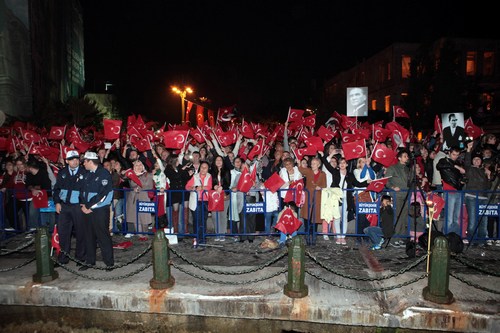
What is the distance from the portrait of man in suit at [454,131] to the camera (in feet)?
31.6

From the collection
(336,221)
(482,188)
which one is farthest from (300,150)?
(482,188)

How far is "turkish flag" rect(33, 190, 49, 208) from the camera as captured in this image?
8.45 m

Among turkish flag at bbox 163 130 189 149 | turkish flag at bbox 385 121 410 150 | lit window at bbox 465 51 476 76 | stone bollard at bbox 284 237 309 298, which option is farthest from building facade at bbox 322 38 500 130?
stone bollard at bbox 284 237 309 298

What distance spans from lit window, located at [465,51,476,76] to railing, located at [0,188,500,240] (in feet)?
127

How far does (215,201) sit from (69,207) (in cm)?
285

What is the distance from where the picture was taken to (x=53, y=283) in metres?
6.12

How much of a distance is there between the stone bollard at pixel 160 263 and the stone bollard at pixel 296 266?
1959 mm

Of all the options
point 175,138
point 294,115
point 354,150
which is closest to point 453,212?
point 354,150

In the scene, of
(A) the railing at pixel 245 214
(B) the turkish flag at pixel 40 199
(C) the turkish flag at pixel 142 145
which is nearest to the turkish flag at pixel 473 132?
(A) the railing at pixel 245 214

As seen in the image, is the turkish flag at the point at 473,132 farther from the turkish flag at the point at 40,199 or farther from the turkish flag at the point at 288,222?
the turkish flag at the point at 40,199

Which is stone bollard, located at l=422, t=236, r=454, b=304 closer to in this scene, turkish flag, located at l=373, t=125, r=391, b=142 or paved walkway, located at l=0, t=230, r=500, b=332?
paved walkway, located at l=0, t=230, r=500, b=332

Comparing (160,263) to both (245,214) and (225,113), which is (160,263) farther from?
(225,113)

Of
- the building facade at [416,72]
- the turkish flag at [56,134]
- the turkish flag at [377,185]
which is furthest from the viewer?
the building facade at [416,72]

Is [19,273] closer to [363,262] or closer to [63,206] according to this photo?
[63,206]
